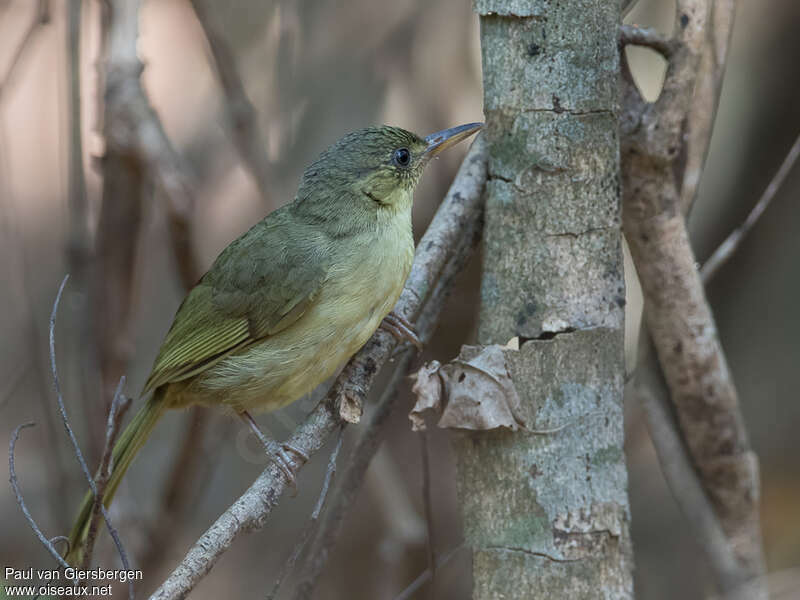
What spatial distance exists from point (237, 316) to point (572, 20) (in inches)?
58.7

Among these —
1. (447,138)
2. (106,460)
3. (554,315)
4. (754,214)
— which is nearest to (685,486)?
(754,214)

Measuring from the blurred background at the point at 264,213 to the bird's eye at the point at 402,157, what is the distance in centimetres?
95

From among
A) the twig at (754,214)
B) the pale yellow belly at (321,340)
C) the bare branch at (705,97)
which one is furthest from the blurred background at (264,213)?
the bare branch at (705,97)

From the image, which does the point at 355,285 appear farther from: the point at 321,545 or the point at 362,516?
the point at 362,516

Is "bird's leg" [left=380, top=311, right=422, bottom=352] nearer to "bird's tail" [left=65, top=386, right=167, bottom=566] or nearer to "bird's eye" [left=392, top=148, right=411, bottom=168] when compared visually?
"bird's eye" [left=392, top=148, right=411, bottom=168]

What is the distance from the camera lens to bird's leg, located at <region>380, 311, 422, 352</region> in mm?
2893

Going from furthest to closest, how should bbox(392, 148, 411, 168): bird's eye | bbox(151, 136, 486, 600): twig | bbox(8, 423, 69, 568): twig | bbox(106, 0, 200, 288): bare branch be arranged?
bbox(106, 0, 200, 288): bare branch → bbox(392, 148, 411, 168): bird's eye → bbox(151, 136, 486, 600): twig → bbox(8, 423, 69, 568): twig

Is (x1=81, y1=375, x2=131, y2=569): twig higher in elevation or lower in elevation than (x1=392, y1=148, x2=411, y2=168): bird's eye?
lower

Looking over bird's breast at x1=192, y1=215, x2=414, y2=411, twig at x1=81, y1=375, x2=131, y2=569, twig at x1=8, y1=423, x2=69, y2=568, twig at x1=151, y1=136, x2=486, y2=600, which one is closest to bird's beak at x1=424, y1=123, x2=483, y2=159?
twig at x1=151, y1=136, x2=486, y2=600

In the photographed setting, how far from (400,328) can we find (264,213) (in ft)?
8.44

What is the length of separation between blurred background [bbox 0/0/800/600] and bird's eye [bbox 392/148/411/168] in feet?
3.11

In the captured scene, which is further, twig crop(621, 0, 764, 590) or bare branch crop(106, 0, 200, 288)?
bare branch crop(106, 0, 200, 288)

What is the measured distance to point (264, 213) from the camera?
5297mm

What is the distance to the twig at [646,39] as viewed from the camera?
8.45ft
